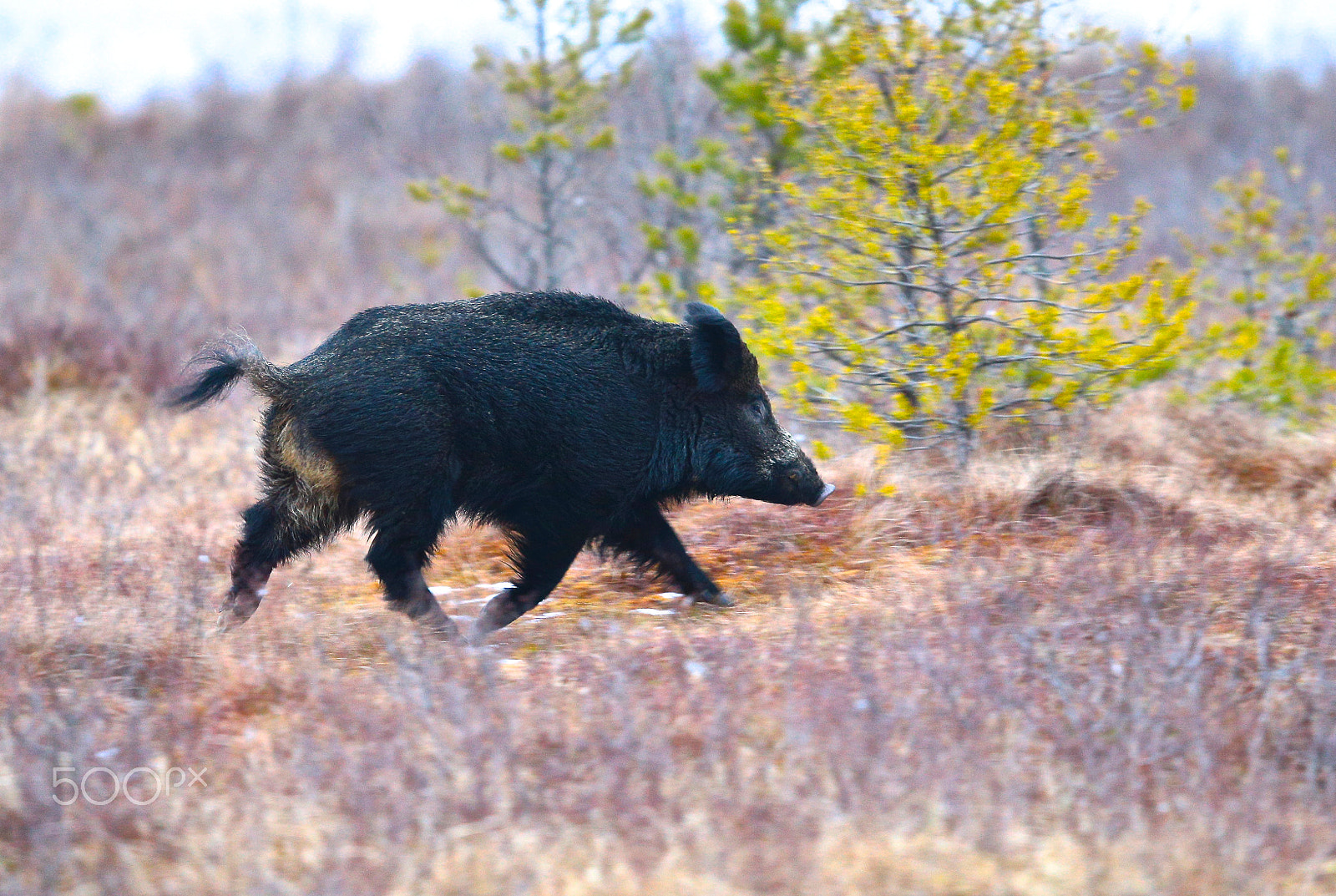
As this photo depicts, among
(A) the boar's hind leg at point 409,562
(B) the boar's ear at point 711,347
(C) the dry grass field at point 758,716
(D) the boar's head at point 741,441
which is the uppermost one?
(B) the boar's ear at point 711,347

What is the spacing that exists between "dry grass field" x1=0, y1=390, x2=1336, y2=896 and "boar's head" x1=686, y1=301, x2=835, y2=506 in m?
0.41

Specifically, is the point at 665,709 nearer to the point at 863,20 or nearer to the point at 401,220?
the point at 863,20

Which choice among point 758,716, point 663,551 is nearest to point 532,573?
point 663,551

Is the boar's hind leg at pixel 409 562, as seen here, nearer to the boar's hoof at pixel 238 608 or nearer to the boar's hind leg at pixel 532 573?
the boar's hind leg at pixel 532 573

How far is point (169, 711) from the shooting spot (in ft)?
13.9

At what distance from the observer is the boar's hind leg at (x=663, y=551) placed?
5820 millimetres

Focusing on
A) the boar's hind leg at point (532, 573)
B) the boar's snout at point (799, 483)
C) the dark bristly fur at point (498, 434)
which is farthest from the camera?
the boar's snout at point (799, 483)

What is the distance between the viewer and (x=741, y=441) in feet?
19.7

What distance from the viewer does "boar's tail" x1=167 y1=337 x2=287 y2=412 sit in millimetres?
5195

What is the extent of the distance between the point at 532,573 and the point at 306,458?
41.2 inches

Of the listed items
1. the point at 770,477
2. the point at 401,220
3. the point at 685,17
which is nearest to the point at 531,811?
the point at 770,477
